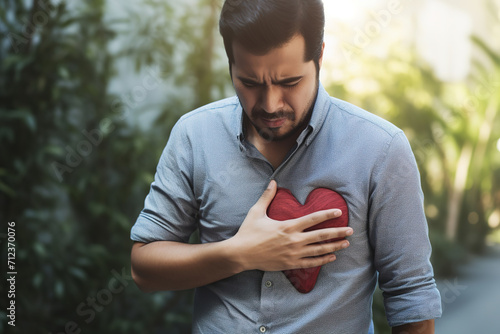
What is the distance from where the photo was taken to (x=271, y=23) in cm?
88

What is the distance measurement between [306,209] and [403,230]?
6.8 inches

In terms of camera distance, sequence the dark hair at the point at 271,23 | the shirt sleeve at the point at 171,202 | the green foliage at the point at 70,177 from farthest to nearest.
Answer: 1. the green foliage at the point at 70,177
2. the shirt sleeve at the point at 171,202
3. the dark hair at the point at 271,23

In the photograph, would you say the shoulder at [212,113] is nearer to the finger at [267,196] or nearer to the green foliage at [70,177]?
the finger at [267,196]

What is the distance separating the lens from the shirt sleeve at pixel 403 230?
0.91 meters

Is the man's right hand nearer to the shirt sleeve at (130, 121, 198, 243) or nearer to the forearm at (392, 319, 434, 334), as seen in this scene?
the shirt sleeve at (130, 121, 198, 243)

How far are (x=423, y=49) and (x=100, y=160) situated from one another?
253 cm

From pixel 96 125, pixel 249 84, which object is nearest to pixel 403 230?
pixel 249 84

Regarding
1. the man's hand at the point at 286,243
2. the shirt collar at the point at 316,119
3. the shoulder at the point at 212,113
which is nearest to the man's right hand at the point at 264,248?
the man's hand at the point at 286,243

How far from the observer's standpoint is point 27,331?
2.29 m

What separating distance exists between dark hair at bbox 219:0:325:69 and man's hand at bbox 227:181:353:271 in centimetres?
29

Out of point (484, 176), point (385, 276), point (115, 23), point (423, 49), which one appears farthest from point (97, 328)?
point (484, 176)

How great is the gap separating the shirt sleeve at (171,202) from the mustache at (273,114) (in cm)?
19

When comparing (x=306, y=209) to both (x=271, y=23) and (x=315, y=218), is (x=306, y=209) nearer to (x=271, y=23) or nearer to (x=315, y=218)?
(x=315, y=218)

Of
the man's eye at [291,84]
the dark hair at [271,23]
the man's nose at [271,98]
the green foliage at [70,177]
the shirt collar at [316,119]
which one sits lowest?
the green foliage at [70,177]
